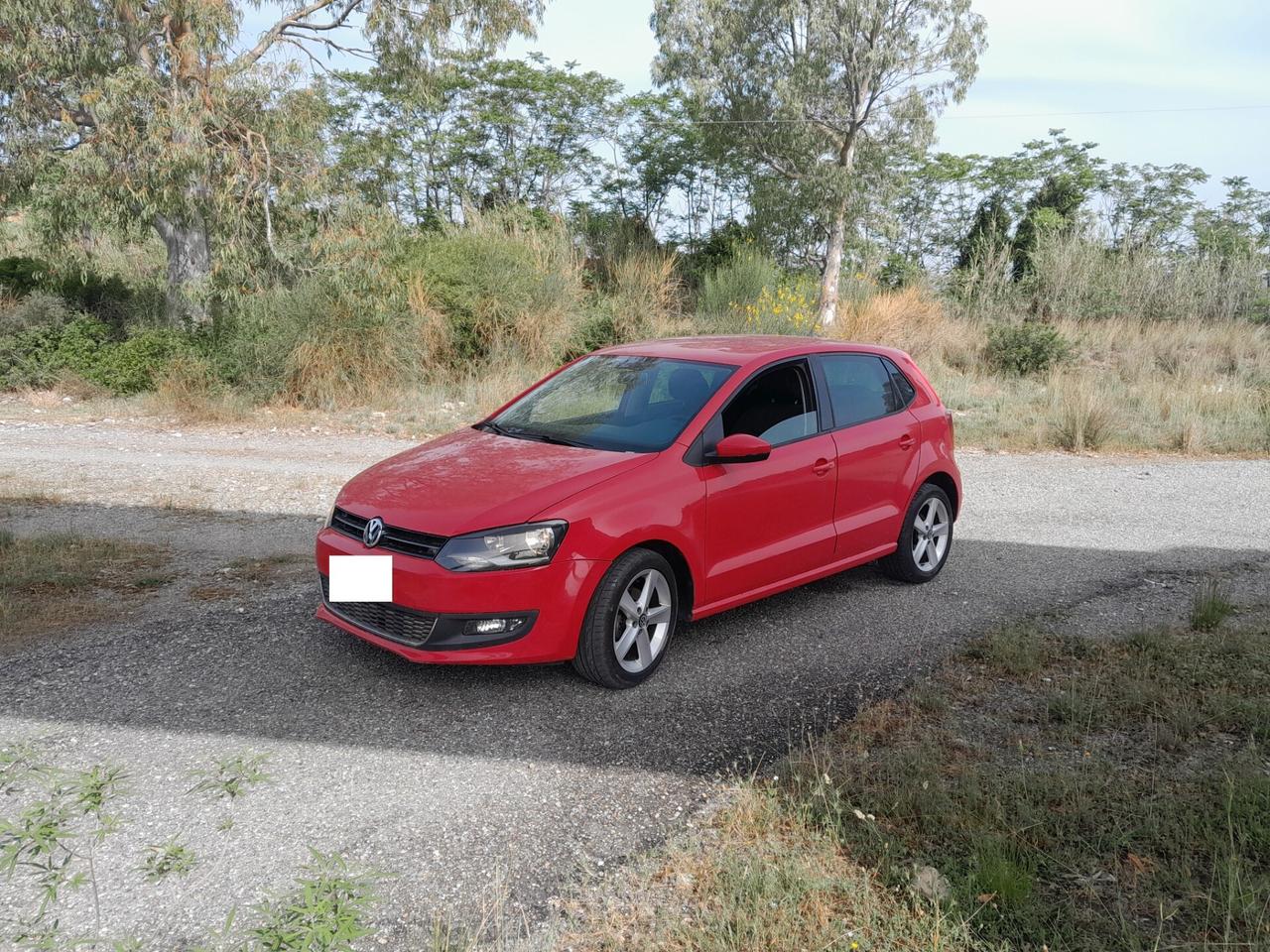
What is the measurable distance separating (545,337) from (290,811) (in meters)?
12.7

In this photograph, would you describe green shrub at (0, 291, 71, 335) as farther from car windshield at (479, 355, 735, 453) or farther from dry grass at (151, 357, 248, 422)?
car windshield at (479, 355, 735, 453)

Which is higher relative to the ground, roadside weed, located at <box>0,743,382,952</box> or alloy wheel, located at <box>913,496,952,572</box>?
alloy wheel, located at <box>913,496,952,572</box>

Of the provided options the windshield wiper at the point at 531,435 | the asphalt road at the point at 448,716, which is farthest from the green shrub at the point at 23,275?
the windshield wiper at the point at 531,435

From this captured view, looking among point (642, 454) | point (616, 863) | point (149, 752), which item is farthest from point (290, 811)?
point (642, 454)

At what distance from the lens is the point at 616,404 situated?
213 inches

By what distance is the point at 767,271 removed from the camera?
2012cm

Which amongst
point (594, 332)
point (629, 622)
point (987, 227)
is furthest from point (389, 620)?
point (987, 227)

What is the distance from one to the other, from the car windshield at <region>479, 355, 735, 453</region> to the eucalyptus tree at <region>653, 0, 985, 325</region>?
1724 centimetres

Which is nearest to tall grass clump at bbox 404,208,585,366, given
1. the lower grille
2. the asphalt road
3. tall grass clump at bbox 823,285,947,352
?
tall grass clump at bbox 823,285,947,352

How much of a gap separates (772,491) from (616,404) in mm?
1009

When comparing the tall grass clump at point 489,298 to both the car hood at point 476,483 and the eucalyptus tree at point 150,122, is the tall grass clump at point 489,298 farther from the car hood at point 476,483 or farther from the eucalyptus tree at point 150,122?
the car hood at point 476,483

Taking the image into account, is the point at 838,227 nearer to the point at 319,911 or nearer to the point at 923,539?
the point at 923,539

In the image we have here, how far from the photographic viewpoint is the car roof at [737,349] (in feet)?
17.7

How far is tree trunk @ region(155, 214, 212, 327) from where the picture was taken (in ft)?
52.9
